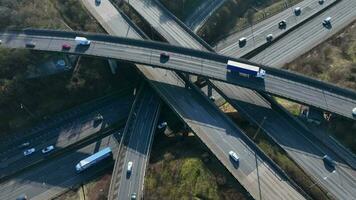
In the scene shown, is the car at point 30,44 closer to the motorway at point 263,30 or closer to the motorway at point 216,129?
the motorway at point 216,129

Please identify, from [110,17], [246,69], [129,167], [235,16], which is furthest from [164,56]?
[235,16]

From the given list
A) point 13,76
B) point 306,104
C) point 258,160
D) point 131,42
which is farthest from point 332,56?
point 13,76

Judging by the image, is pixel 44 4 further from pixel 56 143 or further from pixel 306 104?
pixel 306 104

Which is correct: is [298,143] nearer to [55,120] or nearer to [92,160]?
[92,160]

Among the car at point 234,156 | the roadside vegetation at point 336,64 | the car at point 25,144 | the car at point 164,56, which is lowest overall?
the car at point 234,156

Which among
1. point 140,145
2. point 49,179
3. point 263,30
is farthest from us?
Answer: point 263,30

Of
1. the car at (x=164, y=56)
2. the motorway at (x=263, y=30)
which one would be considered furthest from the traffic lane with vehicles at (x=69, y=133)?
the motorway at (x=263, y=30)

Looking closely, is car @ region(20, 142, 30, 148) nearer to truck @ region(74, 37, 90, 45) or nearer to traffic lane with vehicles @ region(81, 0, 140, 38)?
truck @ region(74, 37, 90, 45)
